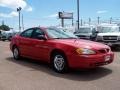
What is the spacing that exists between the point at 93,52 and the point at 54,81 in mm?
1475

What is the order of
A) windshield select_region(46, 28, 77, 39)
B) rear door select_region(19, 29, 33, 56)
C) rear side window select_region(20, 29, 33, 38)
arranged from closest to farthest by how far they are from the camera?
1. windshield select_region(46, 28, 77, 39)
2. rear door select_region(19, 29, 33, 56)
3. rear side window select_region(20, 29, 33, 38)

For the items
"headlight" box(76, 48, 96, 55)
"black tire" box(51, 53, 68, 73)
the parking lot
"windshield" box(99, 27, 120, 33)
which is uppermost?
"windshield" box(99, 27, 120, 33)

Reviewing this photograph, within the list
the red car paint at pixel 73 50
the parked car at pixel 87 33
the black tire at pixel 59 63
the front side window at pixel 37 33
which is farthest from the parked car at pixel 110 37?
the black tire at pixel 59 63

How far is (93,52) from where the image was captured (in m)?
7.47

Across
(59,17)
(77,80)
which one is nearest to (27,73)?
(77,80)

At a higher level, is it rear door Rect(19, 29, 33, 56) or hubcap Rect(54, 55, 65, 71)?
rear door Rect(19, 29, 33, 56)

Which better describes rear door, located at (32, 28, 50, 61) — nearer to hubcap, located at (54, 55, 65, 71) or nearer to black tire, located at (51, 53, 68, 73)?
black tire, located at (51, 53, 68, 73)

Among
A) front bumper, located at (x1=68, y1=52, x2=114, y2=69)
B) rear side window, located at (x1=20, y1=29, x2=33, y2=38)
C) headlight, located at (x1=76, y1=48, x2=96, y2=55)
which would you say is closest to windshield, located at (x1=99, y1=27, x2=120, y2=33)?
rear side window, located at (x1=20, y1=29, x2=33, y2=38)

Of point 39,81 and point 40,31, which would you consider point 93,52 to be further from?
point 40,31

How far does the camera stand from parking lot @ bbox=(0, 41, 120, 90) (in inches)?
252

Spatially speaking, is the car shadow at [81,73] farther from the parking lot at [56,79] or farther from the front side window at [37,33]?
the front side window at [37,33]

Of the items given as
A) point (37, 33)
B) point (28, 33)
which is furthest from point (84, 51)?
point (28, 33)

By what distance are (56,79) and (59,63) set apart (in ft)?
3.11

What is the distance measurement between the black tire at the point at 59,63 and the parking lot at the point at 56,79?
18cm
